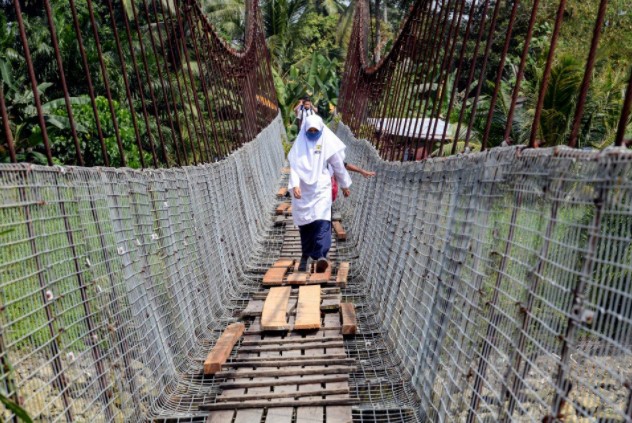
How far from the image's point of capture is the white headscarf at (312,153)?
562 cm

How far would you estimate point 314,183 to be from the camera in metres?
5.66

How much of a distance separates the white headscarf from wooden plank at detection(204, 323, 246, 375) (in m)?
1.73

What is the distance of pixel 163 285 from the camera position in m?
3.49

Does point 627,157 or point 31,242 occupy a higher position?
point 627,157

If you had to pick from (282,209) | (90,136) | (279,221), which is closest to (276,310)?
(279,221)

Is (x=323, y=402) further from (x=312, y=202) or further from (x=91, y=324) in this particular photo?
(x=312, y=202)

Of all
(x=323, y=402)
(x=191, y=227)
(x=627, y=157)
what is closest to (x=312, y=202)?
(x=191, y=227)

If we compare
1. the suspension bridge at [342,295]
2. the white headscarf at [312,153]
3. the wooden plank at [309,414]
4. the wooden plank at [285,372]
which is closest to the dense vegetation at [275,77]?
the white headscarf at [312,153]

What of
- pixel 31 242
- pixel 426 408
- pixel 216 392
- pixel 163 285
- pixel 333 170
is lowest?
pixel 216 392

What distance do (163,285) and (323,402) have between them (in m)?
1.01

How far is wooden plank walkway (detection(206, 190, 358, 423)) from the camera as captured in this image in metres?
3.12

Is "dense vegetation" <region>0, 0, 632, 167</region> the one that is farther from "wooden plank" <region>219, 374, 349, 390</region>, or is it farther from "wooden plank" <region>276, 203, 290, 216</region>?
"wooden plank" <region>219, 374, 349, 390</region>

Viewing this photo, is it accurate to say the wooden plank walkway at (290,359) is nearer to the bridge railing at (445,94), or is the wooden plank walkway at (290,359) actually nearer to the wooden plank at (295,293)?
the wooden plank at (295,293)

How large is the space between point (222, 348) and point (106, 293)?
3.96 ft
